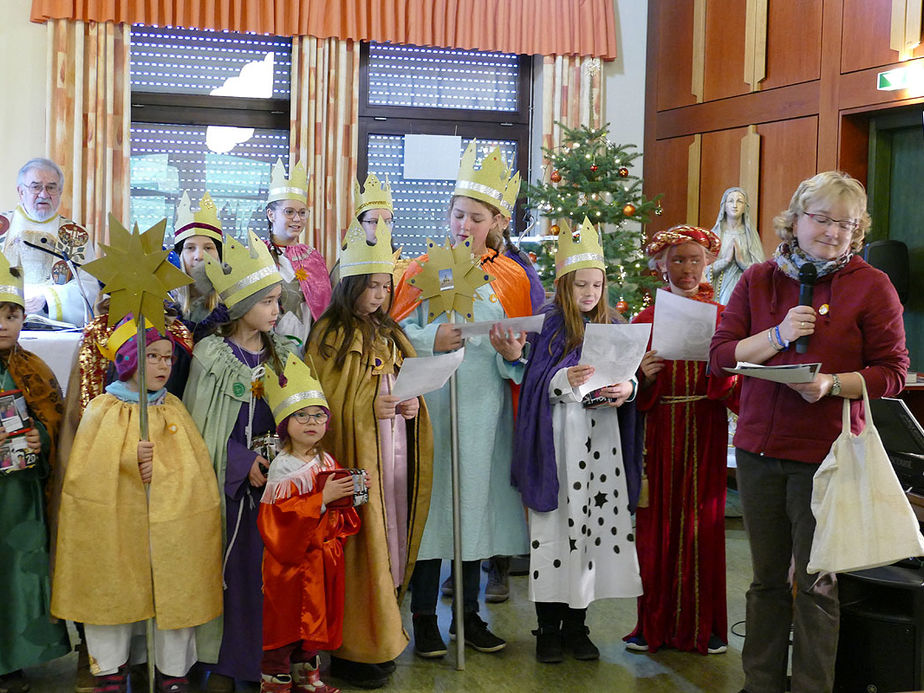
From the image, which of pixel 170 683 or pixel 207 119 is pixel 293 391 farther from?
pixel 207 119

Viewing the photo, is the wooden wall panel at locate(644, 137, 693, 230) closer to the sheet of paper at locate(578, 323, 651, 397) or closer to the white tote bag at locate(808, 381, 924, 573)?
the sheet of paper at locate(578, 323, 651, 397)

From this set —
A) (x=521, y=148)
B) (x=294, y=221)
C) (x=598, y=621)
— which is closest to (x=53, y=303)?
(x=294, y=221)

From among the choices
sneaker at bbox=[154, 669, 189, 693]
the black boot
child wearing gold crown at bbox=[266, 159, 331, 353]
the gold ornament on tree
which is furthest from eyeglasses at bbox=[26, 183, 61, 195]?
the black boot

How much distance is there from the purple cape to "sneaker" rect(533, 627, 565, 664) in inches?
18.3

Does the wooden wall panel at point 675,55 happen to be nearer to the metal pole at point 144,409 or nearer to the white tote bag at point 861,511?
the white tote bag at point 861,511

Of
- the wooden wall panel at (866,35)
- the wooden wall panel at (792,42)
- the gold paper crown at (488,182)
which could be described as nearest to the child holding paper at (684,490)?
the gold paper crown at (488,182)

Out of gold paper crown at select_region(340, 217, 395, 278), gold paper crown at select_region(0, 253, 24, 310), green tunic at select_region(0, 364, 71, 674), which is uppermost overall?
gold paper crown at select_region(340, 217, 395, 278)

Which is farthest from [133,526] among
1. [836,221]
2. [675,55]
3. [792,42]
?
[675,55]

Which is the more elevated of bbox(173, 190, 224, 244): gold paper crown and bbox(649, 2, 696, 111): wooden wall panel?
bbox(649, 2, 696, 111): wooden wall panel

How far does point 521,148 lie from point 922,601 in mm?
5721

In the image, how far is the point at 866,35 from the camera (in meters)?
6.16

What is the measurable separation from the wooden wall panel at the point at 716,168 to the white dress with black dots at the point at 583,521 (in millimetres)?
4556

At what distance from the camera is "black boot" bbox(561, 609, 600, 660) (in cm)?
338

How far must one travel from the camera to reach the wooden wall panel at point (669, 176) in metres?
7.74
